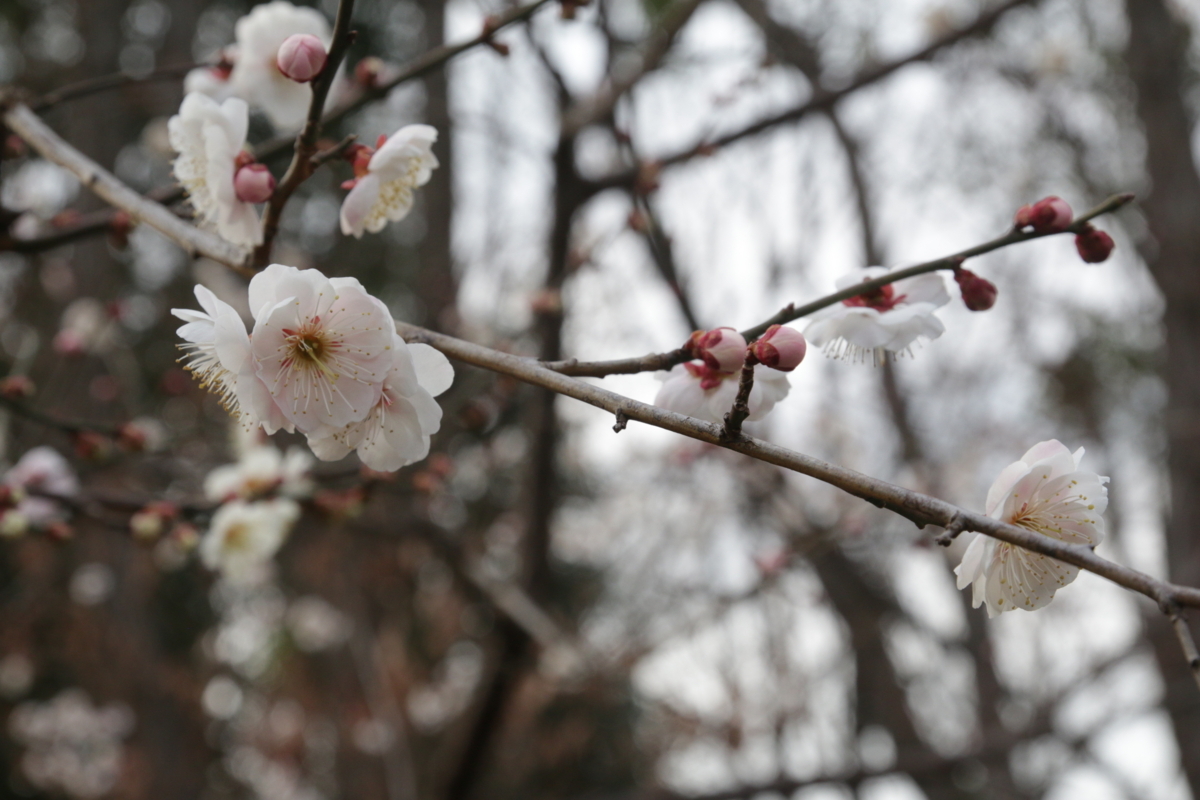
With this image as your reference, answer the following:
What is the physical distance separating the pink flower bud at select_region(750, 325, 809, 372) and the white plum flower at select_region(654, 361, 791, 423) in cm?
12

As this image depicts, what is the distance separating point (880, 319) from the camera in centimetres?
88

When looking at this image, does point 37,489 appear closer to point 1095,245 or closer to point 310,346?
point 310,346

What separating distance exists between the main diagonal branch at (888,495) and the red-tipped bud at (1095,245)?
36 centimetres

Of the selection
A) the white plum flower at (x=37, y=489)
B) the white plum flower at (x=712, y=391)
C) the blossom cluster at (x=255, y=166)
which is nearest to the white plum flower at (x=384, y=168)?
the blossom cluster at (x=255, y=166)

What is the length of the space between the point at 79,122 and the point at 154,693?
273 cm

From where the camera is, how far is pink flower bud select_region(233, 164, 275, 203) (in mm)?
903

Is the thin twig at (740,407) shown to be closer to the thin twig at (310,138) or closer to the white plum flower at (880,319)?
the white plum flower at (880,319)

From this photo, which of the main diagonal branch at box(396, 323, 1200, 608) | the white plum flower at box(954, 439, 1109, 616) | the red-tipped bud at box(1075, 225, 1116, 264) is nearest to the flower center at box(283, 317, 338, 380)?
the main diagonal branch at box(396, 323, 1200, 608)

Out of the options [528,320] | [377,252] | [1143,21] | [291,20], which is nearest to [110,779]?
[377,252]

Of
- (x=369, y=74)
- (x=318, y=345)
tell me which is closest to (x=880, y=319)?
(x=318, y=345)

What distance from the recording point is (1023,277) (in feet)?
14.5

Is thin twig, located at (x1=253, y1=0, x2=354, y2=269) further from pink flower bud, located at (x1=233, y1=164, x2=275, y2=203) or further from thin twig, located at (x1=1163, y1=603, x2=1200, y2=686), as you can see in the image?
thin twig, located at (x1=1163, y1=603, x2=1200, y2=686)

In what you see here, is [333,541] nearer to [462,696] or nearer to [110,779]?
[462,696]

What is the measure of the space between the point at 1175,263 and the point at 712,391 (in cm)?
347
